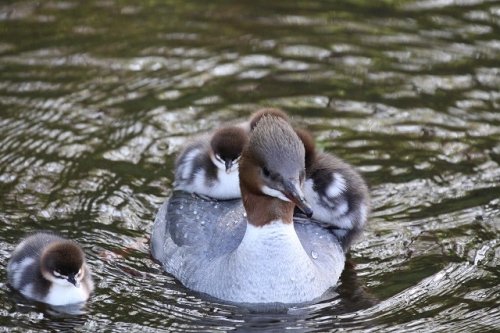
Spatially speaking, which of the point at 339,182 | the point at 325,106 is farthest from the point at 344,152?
the point at 339,182

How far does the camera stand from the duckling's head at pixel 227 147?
31.3 ft

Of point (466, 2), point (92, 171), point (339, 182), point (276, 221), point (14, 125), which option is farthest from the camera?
point (466, 2)

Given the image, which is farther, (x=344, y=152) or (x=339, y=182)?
(x=344, y=152)

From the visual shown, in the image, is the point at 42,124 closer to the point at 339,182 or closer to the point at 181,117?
the point at 181,117

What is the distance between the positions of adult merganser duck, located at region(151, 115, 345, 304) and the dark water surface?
0.16 meters

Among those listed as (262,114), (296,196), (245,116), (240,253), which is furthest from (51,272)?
(245,116)

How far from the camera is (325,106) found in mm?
11758

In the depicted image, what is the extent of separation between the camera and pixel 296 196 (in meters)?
8.08

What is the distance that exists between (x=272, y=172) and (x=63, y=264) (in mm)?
1725

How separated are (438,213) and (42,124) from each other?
161 inches

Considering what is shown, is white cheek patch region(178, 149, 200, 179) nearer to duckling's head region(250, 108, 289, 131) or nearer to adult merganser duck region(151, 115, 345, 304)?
adult merganser duck region(151, 115, 345, 304)

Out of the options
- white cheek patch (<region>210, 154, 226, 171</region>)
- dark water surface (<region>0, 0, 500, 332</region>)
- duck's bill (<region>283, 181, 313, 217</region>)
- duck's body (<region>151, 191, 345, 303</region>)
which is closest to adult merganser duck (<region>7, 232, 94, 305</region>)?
dark water surface (<region>0, 0, 500, 332</region>)

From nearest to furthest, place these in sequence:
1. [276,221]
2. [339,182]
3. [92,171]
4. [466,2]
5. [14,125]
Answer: [276,221], [339,182], [92,171], [14,125], [466,2]

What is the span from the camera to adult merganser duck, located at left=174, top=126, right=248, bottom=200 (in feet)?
31.4
